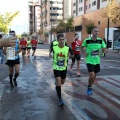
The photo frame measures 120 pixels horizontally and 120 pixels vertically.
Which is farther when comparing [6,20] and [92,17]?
[92,17]

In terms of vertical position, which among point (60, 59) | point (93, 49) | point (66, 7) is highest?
point (66, 7)

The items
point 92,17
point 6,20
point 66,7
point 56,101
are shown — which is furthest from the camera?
point 66,7

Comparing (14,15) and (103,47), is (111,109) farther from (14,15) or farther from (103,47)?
(14,15)

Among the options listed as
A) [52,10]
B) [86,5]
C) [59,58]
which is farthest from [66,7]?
[59,58]

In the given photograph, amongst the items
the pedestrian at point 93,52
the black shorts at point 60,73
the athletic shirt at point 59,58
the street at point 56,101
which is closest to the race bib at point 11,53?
the street at point 56,101

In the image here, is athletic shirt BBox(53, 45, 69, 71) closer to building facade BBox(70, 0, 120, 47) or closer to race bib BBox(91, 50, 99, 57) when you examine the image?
race bib BBox(91, 50, 99, 57)

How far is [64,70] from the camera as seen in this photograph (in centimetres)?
638

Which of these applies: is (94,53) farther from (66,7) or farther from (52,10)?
(52,10)

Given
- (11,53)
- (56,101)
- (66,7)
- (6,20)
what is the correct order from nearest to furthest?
(56,101), (11,53), (6,20), (66,7)

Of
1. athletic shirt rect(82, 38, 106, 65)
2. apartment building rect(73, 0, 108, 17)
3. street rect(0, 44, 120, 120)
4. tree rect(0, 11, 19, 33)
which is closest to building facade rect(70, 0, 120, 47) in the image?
apartment building rect(73, 0, 108, 17)

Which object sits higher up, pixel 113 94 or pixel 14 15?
pixel 14 15

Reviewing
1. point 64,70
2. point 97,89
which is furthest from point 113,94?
point 64,70

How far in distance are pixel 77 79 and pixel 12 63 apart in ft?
8.92

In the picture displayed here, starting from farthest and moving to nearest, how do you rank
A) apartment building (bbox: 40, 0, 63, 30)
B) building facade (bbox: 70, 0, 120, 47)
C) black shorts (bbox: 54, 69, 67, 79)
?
apartment building (bbox: 40, 0, 63, 30) → building facade (bbox: 70, 0, 120, 47) → black shorts (bbox: 54, 69, 67, 79)
